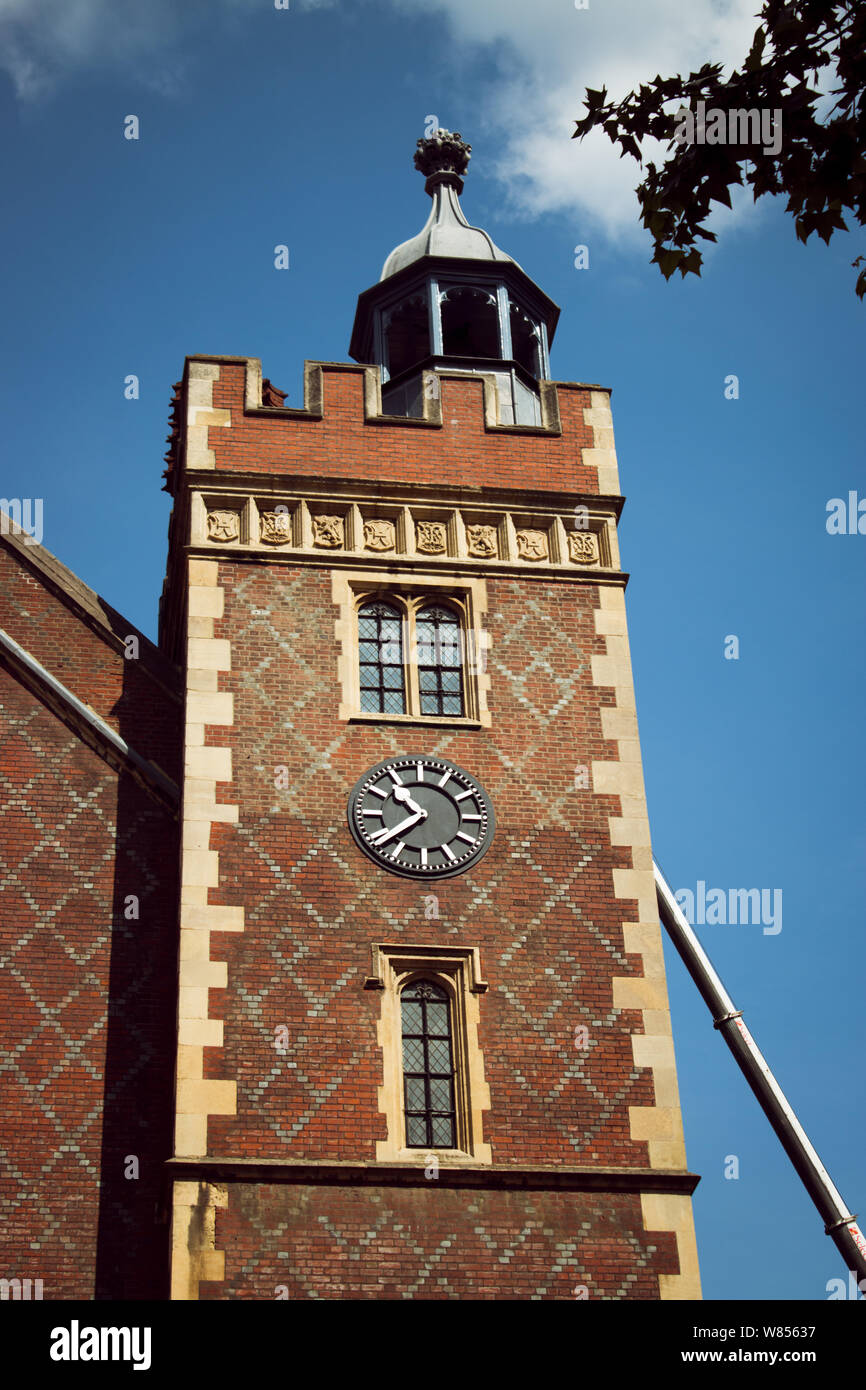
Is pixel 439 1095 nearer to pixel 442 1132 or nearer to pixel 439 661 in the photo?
pixel 442 1132

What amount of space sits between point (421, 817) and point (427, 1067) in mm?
2779

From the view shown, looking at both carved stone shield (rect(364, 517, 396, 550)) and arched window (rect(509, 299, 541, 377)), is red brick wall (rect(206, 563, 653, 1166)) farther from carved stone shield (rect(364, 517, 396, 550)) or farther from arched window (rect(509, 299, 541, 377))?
arched window (rect(509, 299, 541, 377))

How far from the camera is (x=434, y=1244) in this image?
18656 mm

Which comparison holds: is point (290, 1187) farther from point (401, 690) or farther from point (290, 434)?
point (290, 434)

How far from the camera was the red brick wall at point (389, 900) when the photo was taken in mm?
19453

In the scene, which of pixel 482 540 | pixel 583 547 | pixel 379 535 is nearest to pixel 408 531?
pixel 379 535

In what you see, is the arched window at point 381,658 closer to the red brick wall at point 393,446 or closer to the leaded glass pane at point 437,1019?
the red brick wall at point 393,446

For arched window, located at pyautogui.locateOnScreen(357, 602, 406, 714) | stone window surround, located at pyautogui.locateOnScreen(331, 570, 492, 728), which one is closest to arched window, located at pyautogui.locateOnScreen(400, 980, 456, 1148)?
stone window surround, located at pyautogui.locateOnScreen(331, 570, 492, 728)

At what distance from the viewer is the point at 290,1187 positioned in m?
18.7

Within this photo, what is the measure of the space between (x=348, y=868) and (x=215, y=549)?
14.3ft

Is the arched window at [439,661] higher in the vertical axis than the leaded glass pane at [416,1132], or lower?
higher

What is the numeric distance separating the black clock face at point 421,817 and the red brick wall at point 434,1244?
3.59 metres

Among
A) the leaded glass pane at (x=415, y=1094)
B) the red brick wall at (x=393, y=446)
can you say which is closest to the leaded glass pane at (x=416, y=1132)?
the leaded glass pane at (x=415, y=1094)
